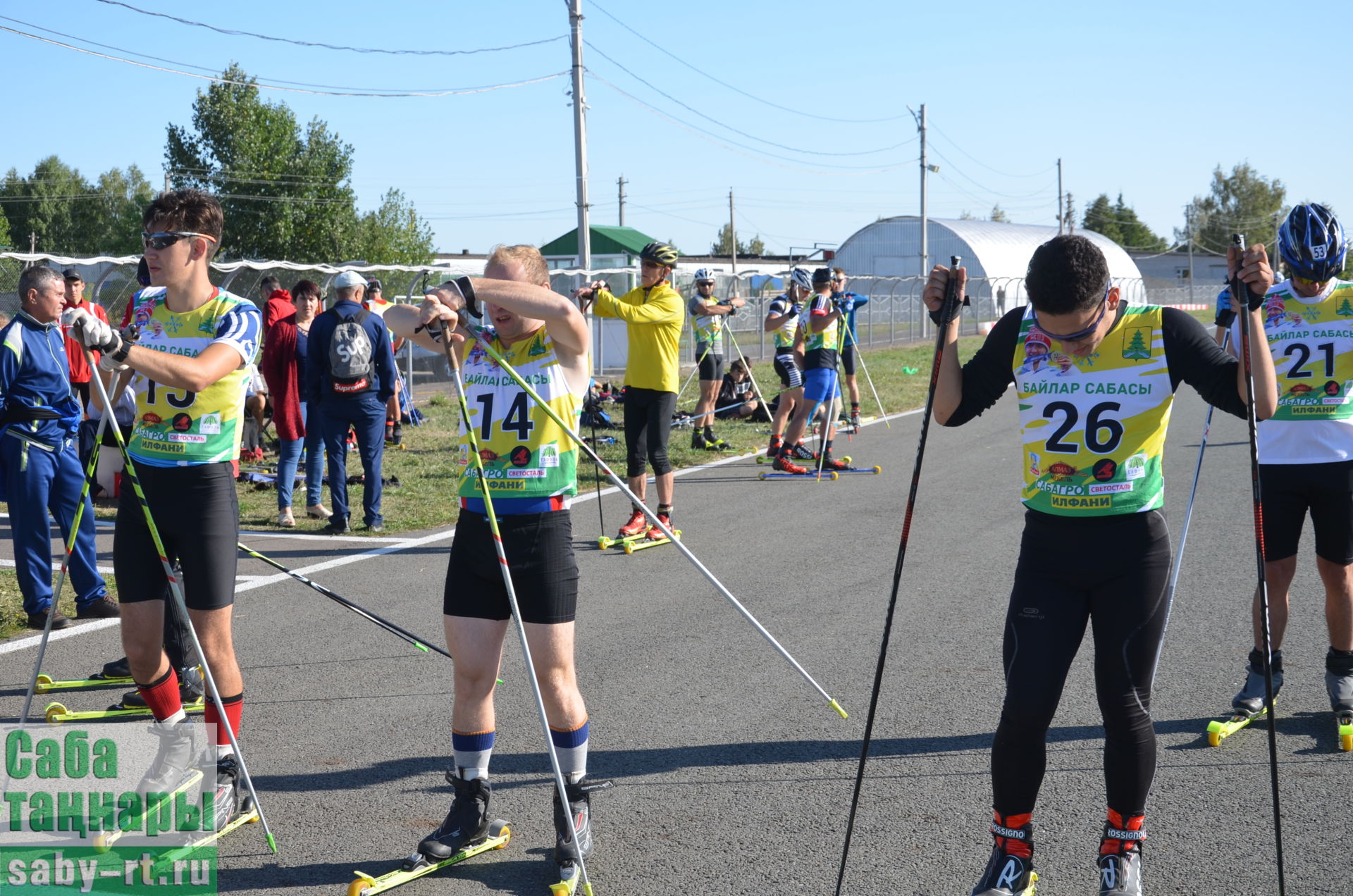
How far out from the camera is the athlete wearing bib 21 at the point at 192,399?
4152 mm

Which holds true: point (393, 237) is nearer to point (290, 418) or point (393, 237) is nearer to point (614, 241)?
point (614, 241)

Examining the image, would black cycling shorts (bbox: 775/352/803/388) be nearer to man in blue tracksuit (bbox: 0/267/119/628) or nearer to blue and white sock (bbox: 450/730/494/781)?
man in blue tracksuit (bbox: 0/267/119/628)

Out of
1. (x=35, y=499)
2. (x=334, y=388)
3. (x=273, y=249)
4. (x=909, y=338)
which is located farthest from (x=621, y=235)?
(x=35, y=499)

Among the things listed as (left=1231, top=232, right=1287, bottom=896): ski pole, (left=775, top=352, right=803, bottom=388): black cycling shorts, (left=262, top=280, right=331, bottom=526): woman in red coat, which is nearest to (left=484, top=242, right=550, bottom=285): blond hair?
(left=1231, top=232, right=1287, bottom=896): ski pole

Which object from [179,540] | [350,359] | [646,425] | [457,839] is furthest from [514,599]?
[350,359]

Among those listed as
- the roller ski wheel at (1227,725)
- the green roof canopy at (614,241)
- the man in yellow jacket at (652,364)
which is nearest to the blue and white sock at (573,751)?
the roller ski wheel at (1227,725)

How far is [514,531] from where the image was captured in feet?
12.4

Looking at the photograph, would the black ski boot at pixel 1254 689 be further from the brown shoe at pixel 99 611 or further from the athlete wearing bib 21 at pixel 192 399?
the brown shoe at pixel 99 611

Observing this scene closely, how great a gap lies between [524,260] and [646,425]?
5.15 meters

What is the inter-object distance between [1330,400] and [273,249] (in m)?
53.8

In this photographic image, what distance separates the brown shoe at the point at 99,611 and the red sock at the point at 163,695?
3.02 meters

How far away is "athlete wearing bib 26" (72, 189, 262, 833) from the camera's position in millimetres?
4098

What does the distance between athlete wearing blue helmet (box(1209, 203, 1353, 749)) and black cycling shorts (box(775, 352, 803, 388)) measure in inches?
335

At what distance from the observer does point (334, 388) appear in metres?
9.61
